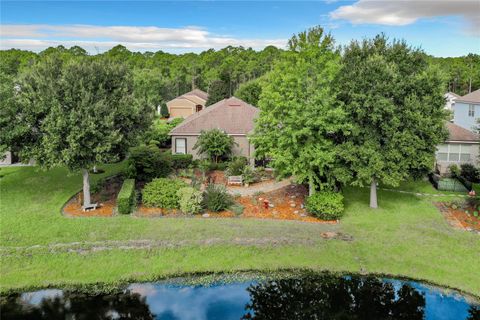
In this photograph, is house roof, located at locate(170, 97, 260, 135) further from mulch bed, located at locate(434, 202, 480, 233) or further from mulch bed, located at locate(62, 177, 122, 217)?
mulch bed, located at locate(434, 202, 480, 233)

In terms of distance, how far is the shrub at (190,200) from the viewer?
2148 centimetres

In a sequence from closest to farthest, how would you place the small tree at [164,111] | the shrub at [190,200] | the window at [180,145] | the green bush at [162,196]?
the shrub at [190,200] → the green bush at [162,196] → the window at [180,145] → the small tree at [164,111]

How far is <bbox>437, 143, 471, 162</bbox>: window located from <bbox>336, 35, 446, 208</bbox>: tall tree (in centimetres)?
897

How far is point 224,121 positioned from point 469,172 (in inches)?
723

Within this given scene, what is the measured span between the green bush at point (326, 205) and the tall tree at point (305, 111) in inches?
31.0

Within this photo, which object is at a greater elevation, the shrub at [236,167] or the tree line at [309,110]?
the tree line at [309,110]

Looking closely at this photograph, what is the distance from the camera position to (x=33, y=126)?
69.1ft

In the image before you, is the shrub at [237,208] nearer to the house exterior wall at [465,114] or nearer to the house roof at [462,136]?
the house roof at [462,136]

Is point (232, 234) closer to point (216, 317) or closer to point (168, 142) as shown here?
point (216, 317)

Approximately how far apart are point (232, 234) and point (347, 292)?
6.12 meters

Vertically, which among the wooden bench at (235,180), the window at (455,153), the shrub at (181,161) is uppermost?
the window at (455,153)

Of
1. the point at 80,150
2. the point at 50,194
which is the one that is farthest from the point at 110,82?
the point at 50,194

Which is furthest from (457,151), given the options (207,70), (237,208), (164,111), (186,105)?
(207,70)

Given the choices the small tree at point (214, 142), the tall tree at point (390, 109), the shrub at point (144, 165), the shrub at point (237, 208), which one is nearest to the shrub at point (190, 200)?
the shrub at point (237, 208)
